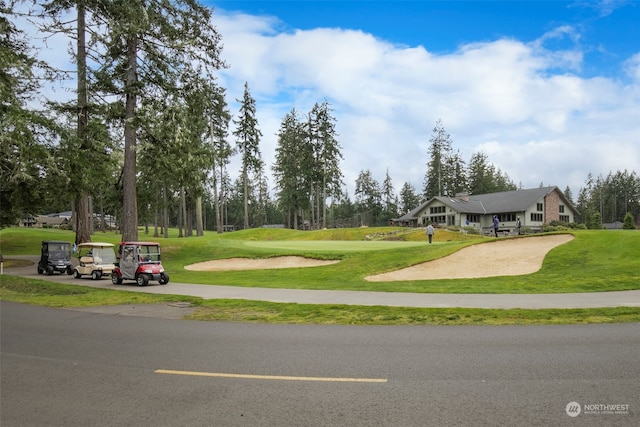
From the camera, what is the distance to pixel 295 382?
19.5ft

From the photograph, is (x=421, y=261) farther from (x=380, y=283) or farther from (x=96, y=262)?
(x=96, y=262)

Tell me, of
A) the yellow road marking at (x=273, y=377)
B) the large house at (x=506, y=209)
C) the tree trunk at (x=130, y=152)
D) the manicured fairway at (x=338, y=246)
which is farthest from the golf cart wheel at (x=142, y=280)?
the large house at (x=506, y=209)

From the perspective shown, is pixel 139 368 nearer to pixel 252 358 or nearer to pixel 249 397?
pixel 252 358

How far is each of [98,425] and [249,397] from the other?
66.3 inches

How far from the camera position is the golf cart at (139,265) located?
20.3 metres

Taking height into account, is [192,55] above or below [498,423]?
above

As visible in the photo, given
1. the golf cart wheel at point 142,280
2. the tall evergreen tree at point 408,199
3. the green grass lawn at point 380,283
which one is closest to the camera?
the green grass lawn at point 380,283

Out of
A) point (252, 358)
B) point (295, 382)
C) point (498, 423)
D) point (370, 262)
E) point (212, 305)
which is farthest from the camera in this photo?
point (370, 262)

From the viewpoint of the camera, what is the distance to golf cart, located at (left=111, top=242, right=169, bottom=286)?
66.6 ft

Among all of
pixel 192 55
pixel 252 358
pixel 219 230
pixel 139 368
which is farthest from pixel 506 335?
pixel 219 230

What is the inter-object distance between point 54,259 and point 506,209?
6327 centimetres

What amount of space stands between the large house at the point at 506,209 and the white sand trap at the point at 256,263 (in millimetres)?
42710

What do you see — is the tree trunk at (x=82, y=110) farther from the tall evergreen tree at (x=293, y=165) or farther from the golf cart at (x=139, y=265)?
the tall evergreen tree at (x=293, y=165)

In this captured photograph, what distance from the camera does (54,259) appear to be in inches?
1055
